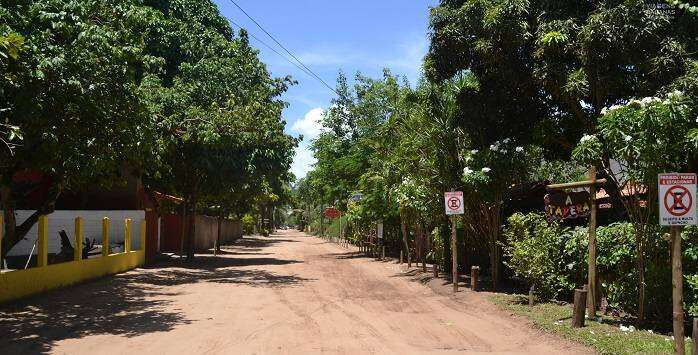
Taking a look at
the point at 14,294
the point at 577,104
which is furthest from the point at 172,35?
the point at 577,104

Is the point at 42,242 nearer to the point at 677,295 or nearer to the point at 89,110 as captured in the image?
the point at 89,110

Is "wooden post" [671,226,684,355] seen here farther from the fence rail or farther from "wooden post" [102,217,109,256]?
"wooden post" [102,217,109,256]

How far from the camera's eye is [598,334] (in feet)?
31.9

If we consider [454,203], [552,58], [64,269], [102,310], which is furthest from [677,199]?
[64,269]

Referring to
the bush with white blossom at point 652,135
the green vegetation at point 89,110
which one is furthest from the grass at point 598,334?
the green vegetation at point 89,110

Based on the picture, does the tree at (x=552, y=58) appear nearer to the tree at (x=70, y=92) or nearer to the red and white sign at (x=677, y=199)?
the red and white sign at (x=677, y=199)

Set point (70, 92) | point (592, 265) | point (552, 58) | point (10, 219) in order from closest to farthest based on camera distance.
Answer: point (592, 265), point (70, 92), point (552, 58), point (10, 219)

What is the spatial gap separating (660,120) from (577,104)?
4337 mm

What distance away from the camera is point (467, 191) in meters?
16.3

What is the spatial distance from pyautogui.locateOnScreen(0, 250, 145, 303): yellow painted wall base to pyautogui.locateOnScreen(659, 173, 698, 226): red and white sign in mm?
12346

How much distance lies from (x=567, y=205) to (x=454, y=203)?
297 cm

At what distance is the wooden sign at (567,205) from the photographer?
13203mm

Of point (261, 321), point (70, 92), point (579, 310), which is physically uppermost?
point (70, 92)

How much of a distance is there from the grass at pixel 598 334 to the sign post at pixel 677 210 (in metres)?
1.31
